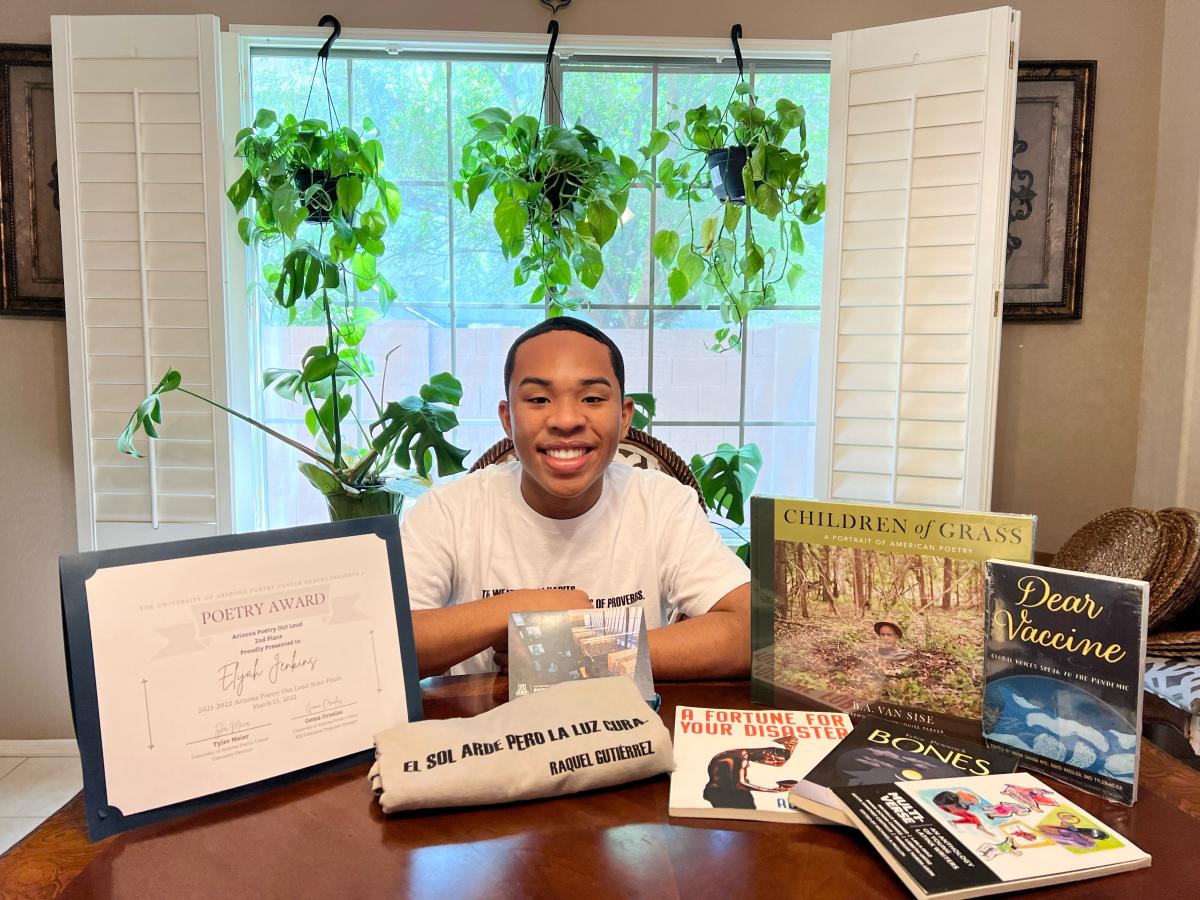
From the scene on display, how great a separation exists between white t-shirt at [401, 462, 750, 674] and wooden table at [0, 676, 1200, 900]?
0.65 m

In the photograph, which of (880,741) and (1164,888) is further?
(880,741)

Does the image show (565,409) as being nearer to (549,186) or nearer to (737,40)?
(549,186)

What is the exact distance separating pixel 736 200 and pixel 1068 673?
181 centimetres

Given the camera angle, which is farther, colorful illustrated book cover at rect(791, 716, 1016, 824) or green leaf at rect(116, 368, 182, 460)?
green leaf at rect(116, 368, 182, 460)

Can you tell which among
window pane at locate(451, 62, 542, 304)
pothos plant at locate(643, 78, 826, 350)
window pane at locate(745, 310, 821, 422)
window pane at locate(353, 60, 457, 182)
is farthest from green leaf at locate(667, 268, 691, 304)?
window pane at locate(353, 60, 457, 182)

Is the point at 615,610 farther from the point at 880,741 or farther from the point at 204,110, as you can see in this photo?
the point at 204,110

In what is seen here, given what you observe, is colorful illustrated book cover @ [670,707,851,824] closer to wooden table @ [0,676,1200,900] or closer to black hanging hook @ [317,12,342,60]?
wooden table @ [0,676,1200,900]

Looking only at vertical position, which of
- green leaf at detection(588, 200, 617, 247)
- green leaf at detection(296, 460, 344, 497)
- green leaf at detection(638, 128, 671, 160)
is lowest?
green leaf at detection(296, 460, 344, 497)

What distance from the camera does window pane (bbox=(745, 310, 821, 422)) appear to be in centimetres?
265

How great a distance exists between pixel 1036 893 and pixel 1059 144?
2.46 metres

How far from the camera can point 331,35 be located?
2.37m

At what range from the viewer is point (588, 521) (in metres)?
1.42

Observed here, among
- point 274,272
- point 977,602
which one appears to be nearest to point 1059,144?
point 977,602

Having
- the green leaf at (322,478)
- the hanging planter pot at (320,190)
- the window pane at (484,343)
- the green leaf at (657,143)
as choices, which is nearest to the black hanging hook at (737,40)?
the green leaf at (657,143)
